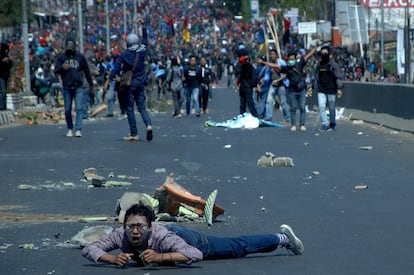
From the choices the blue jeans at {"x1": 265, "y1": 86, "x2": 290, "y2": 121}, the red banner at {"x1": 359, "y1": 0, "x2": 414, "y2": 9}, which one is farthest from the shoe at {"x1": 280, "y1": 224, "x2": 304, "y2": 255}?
the red banner at {"x1": 359, "y1": 0, "x2": 414, "y2": 9}

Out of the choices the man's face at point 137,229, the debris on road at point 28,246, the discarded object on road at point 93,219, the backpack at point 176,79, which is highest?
the man's face at point 137,229

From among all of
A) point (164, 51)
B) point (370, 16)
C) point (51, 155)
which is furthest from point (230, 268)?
point (164, 51)

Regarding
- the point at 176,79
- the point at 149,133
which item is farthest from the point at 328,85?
the point at 176,79

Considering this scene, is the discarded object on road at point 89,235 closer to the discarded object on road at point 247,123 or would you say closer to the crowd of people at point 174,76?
the crowd of people at point 174,76

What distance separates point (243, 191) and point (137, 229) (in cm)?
583

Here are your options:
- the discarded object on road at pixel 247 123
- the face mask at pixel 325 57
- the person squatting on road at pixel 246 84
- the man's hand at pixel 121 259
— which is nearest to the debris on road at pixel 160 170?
the man's hand at pixel 121 259

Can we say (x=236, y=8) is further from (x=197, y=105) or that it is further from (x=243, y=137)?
(x=243, y=137)

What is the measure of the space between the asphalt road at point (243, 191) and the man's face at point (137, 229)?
318 mm

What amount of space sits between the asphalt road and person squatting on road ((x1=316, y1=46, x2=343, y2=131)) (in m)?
0.90

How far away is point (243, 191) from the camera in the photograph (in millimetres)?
14664

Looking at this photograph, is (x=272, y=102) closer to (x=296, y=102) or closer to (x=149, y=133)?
(x=296, y=102)

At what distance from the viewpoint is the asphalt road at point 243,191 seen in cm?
968

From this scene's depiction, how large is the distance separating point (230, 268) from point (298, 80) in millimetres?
18047

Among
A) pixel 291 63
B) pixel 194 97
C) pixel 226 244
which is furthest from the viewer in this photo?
pixel 194 97
